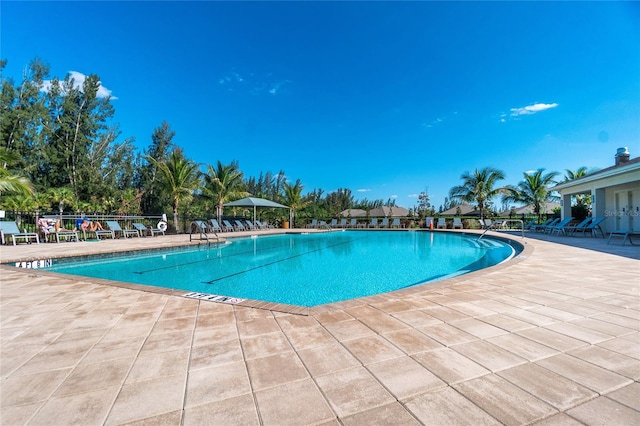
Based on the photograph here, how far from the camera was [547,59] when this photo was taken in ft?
42.3

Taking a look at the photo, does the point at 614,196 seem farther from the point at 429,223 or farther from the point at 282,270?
the point at 282,270

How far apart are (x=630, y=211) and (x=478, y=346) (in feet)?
53.4

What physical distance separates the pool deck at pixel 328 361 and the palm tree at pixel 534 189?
20.6m

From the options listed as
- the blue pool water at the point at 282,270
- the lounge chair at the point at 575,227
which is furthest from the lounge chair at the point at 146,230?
the lounge chair at the point at 575,227

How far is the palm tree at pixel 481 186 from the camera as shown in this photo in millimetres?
20953

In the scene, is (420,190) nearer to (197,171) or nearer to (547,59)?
(547,59)

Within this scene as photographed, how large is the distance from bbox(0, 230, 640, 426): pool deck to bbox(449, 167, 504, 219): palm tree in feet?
64.2

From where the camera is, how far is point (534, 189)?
20375 mm

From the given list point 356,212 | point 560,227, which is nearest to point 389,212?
point 356,212

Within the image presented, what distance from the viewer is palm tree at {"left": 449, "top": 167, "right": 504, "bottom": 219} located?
825 inches

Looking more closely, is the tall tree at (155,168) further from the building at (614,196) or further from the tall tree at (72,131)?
the building at (614,196)

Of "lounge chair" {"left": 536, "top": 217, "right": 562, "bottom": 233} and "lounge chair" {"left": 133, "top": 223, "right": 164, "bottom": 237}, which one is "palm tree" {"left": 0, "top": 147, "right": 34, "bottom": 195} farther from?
"lounge chair" {"left": 536, "top": 217, "right": 562, "bottom": 233}

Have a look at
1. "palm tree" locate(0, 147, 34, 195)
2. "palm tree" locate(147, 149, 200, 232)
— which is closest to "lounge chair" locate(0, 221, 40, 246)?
"palm tree" locate(0, 147, 34, 195)

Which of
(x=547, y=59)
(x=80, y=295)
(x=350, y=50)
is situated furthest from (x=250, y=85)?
(x=80, y=295)
